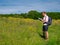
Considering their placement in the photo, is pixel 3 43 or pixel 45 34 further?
pixel 45 34

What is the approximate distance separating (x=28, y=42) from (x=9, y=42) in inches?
35.3

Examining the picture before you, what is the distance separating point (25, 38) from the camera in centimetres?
1529

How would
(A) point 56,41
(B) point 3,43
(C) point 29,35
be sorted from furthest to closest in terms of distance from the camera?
(C) point 29,35 < (A) point 56,41 < (B) point 3,43

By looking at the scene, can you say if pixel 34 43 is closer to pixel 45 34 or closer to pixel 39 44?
pixel 39 44

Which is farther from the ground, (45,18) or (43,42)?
(45,18)

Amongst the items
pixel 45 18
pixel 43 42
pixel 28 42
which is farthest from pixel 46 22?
pixel 28 42

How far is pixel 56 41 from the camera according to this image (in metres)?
14.9

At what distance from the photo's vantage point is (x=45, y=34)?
653 inches

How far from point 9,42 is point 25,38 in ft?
5.14

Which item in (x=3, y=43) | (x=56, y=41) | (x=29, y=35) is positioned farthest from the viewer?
(x=29, y=35)

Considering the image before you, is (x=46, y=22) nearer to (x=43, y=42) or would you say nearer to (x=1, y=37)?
(x=43, y=42)

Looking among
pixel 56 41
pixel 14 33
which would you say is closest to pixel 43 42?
pixel 56 41

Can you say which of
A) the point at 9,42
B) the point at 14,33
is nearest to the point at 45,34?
the point at 14,33

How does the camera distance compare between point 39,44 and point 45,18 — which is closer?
point 39,44
